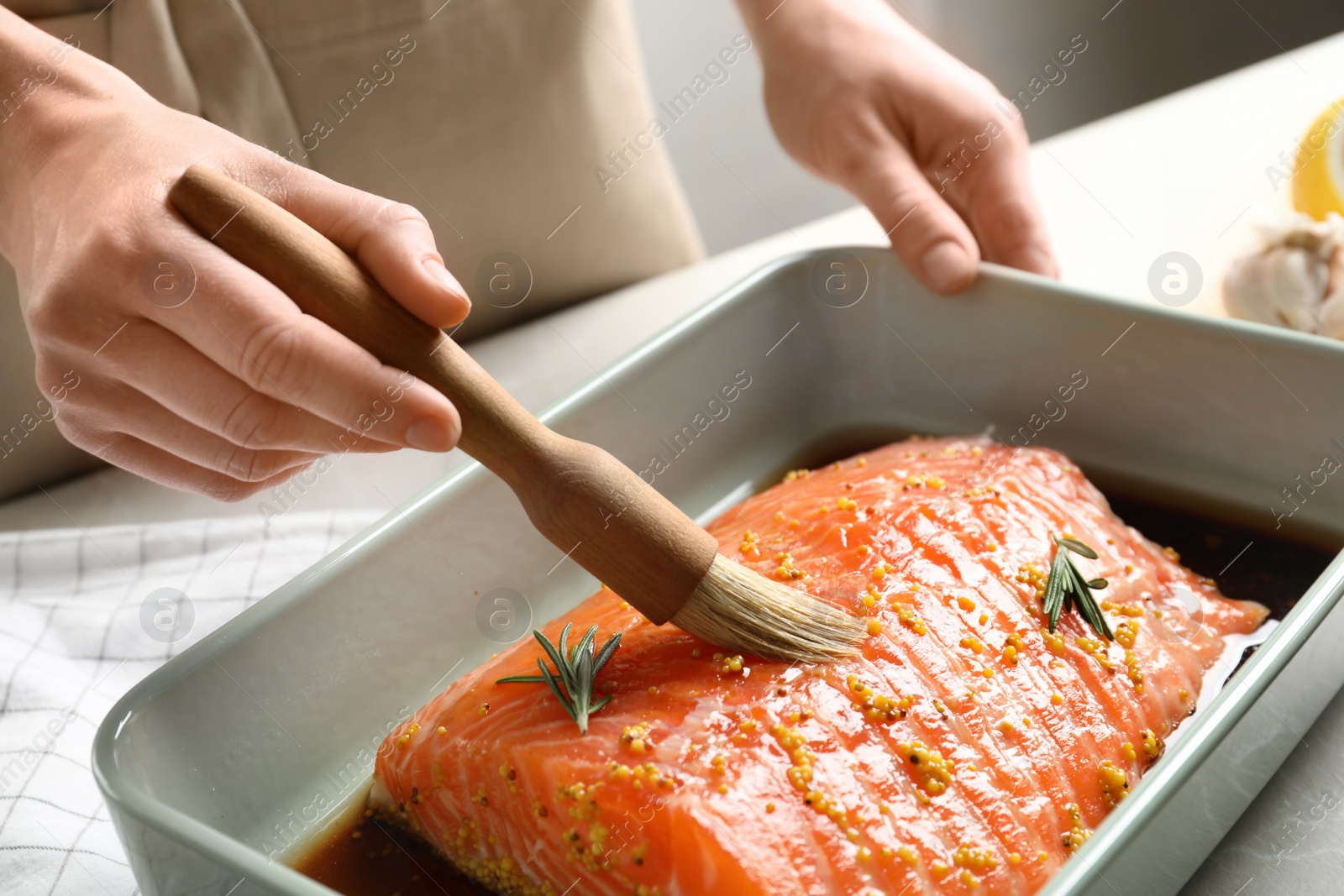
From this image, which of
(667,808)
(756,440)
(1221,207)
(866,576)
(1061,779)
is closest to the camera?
(667,808)

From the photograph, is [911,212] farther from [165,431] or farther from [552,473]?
[165,431]

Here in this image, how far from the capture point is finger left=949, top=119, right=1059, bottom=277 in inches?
70.1

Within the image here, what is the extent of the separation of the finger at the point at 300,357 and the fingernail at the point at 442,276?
88 mm

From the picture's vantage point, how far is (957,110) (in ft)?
5.92

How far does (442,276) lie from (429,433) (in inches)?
5.7

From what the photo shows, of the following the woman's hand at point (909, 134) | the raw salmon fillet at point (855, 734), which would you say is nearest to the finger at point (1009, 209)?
the woman's hand at point (909, 134)

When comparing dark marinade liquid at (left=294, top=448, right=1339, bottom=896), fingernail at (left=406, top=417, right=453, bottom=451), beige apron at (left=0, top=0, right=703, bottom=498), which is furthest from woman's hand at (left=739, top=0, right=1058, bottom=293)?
fingernail at (left=406, top=417, right=453, bottom=451)

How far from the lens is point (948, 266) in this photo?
164 cm

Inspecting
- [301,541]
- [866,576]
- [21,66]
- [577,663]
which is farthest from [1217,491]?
[21,66]

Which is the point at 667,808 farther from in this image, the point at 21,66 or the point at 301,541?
the point at 21,66

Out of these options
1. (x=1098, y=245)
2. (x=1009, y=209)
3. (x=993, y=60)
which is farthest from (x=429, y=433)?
(x=993, y=60)

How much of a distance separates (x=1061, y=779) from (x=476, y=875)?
598 mm

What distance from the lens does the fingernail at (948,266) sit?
1636 mm

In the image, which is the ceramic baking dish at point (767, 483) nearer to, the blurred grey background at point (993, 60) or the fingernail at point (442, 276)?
the fingernail at point (442, 276)
